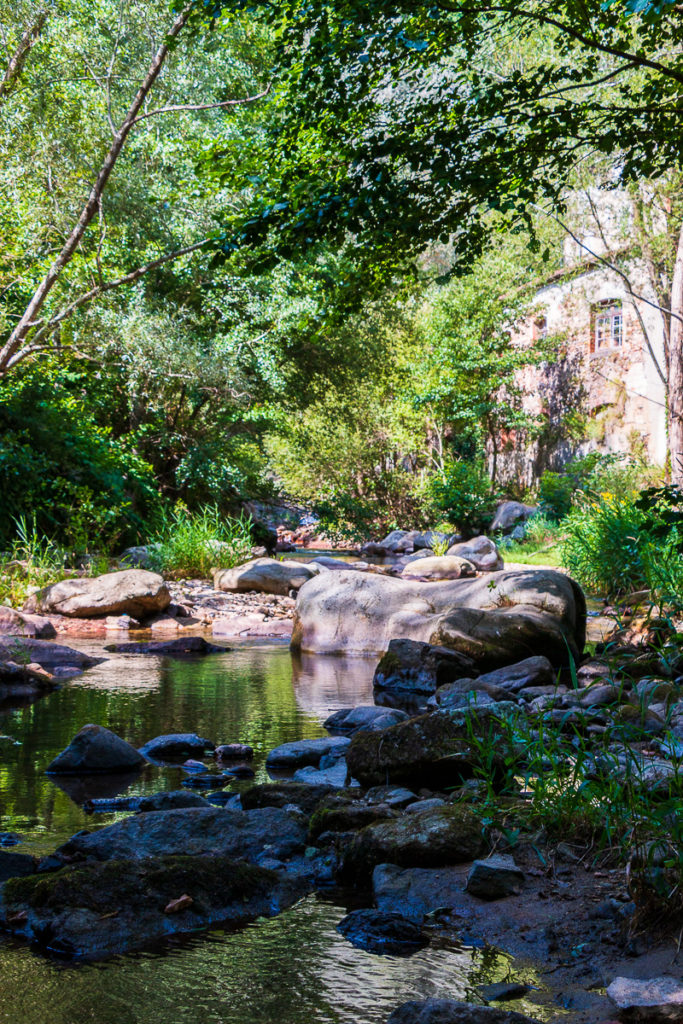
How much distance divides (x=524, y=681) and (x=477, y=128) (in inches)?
176

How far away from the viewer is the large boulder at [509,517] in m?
22.0

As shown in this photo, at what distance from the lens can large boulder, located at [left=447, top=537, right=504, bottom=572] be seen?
17609 millimetres

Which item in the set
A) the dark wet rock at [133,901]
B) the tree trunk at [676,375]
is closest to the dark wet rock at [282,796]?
the dark wet rock at [133,901]

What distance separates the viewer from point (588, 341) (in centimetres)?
2609

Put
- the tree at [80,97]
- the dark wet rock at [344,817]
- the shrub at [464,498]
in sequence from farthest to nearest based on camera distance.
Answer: the shrub at [464,498]
the tree at [80,97]
the dark wet rock at [344,817]

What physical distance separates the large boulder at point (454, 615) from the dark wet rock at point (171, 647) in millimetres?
1033

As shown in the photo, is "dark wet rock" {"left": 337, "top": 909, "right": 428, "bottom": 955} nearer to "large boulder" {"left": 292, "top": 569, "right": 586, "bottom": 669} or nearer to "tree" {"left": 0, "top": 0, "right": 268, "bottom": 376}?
"large boulder" {"left": 292, "top": 569, "right": 586, "bottom": 669}

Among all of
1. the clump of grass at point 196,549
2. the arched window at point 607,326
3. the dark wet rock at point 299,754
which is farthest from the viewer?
the arched window at point 607,326

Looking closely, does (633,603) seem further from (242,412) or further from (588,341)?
(588,341)

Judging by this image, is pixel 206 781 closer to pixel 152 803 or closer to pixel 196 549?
pixel 152 803

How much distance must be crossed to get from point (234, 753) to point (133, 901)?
8.14 feet

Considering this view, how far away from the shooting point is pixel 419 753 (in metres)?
4.61

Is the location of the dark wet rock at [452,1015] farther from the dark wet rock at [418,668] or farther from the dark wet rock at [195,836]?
the dark wet rock at [418,668]

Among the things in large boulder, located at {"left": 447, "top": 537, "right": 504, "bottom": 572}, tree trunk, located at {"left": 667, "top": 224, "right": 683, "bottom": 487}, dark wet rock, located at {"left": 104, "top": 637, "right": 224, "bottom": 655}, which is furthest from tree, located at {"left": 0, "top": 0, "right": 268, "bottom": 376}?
large boulder, located at {"left": 447, "top": 537, "right": 504, "bottom": 572}
